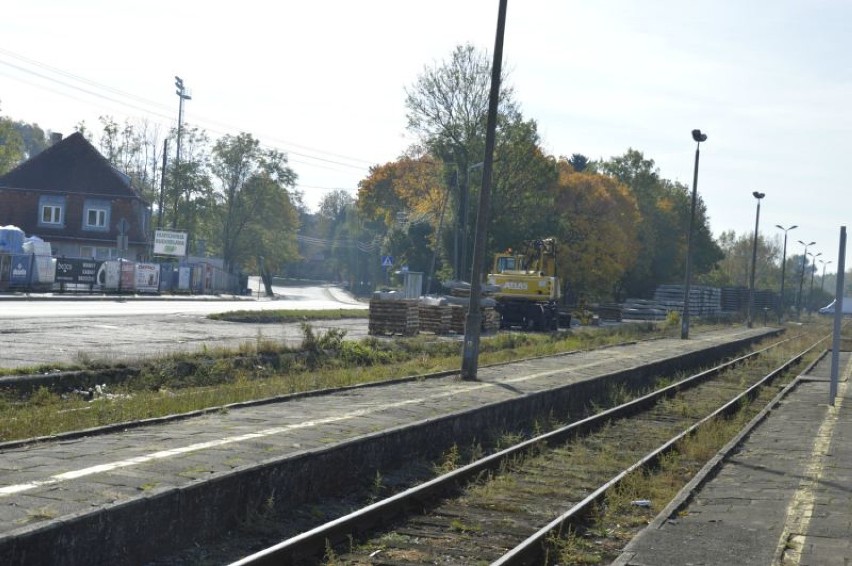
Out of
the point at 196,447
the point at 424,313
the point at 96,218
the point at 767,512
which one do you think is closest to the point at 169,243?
the point at 96,218

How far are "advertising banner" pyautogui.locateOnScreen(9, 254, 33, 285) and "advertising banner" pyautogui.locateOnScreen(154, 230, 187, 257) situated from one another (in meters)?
23.0

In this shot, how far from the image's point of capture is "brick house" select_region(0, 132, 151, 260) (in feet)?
245

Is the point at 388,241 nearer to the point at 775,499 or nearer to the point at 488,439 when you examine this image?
the point at 488,439

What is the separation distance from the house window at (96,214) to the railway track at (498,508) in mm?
62864

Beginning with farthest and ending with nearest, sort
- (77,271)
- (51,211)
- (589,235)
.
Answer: (589,235)
(51,211)
(77,271)

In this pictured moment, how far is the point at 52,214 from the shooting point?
247ft

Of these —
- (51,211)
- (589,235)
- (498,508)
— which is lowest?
(498,508)

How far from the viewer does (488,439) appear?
1566 cm

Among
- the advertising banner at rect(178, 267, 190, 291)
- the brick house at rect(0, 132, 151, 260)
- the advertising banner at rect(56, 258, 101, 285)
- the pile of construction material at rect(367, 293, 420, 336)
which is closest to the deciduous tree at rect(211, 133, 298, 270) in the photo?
the brick house at rect(0, 132, 151, 260)

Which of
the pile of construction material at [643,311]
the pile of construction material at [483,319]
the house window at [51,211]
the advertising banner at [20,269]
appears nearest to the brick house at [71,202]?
the house window at [51,211]

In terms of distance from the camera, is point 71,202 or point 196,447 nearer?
point 196,447

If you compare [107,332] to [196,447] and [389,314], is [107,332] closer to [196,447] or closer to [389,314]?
[389,314]

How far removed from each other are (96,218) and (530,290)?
3928cm

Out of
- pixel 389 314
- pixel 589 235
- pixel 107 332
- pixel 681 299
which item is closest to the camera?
pixel 107 332
